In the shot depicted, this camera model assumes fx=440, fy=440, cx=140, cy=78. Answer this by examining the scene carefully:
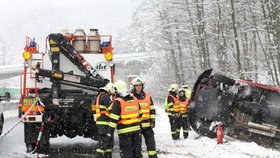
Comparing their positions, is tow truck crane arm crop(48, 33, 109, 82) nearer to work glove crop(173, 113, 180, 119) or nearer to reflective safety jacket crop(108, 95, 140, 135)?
work glove crop(173, 113, 180, 119)

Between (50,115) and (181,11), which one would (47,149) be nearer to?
(50,115)

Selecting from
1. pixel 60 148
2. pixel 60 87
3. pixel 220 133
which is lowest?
pixel 60 148

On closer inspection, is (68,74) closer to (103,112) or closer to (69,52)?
(69,52)

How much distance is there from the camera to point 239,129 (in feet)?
36.9

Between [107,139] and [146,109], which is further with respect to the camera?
[146,109]

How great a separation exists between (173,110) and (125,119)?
228 inches

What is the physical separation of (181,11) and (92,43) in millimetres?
18354

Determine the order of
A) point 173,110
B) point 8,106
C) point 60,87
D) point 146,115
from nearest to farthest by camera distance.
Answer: point 146,115, point 60,87, point 173,110, point 8,106

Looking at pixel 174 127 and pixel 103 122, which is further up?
pixel 103 122

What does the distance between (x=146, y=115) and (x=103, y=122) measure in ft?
2.86

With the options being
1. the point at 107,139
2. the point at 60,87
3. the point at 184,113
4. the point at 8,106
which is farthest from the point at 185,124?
the point at 8,106

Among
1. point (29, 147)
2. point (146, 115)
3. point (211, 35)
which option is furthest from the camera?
point (211, 35)

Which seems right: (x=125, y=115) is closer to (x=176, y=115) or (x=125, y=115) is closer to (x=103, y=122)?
(x=103, y=122)

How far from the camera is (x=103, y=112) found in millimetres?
7988
